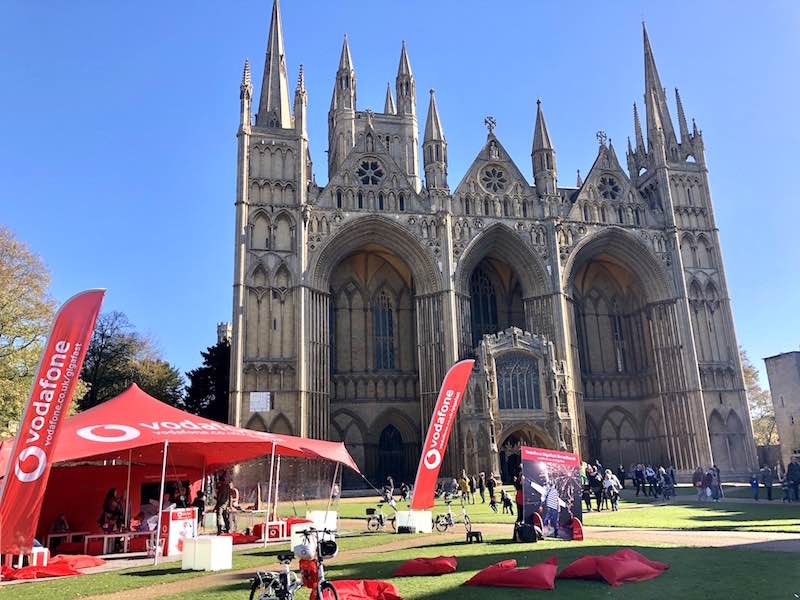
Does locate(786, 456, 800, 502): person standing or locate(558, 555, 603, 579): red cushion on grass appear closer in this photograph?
locate(558, 555, 603, 579): red cushion on grass

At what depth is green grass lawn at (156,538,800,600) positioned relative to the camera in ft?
27.3

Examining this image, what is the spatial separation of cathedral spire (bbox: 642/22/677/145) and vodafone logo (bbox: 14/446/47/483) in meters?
45.4

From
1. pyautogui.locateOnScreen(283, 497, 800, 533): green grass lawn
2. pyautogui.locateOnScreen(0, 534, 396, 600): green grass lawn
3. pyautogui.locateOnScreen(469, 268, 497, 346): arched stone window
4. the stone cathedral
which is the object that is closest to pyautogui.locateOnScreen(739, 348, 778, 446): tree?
the stone cathedral

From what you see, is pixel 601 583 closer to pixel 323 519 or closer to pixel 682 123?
pixel 323 519

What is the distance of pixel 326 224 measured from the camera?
128 ft

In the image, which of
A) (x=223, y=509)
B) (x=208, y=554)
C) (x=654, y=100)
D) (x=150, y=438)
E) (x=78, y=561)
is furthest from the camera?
(x=654, y=100)

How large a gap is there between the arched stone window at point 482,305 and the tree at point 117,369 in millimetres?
24745

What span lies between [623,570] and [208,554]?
25.1 ft

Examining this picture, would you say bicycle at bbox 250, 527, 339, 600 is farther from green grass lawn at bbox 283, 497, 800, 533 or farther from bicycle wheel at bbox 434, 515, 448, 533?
green grass lawn at bbox 283, 497, 800, 533

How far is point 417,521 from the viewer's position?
17.7m

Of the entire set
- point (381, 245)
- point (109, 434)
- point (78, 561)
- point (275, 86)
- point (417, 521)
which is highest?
point (275, 86)

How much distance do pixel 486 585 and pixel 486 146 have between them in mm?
37624

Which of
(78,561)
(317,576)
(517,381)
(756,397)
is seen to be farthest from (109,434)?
(756,397)

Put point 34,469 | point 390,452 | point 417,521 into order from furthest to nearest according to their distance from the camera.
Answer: point 390,452, point 417,521, point 34,469
